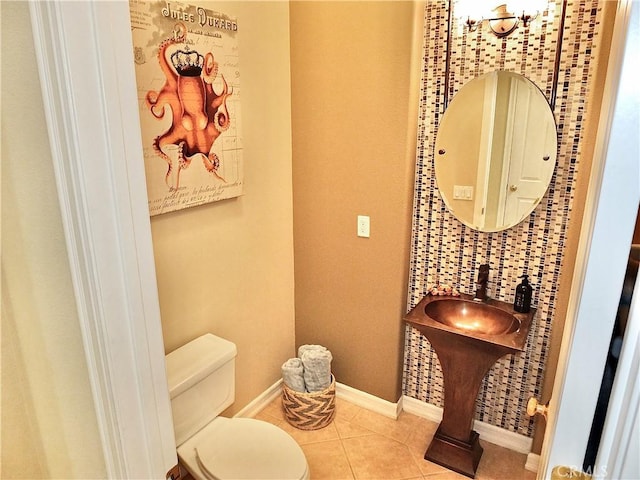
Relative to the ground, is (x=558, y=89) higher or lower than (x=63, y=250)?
higher

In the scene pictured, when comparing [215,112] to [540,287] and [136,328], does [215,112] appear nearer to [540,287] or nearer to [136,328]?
[136,328]

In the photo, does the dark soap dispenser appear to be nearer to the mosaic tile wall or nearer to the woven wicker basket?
the mosaic tile wall

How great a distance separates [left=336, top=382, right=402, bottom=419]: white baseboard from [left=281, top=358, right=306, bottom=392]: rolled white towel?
34 cm

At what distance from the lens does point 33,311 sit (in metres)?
0.92

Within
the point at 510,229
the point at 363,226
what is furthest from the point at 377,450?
the point at 510,229

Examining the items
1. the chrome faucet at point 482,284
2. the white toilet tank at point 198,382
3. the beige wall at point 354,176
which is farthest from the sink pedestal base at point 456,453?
the white toilet tank at point 198,382

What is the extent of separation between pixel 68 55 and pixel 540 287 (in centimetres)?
208

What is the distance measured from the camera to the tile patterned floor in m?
2.14

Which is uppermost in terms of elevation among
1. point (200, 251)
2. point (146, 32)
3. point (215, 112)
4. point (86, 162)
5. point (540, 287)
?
point (146, 32)

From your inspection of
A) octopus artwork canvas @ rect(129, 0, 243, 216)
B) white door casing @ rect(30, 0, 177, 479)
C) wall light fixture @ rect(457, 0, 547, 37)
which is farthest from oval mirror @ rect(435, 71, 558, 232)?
white door casing @ rect(30, 0, 177, 479)

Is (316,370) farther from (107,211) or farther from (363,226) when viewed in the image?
(107,211)

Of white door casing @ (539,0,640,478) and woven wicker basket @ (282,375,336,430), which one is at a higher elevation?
white door casing @ (539,0,640,478)

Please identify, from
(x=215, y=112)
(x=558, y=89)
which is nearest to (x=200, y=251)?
(x=215, y=112)

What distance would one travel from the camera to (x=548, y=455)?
75 centimetres
